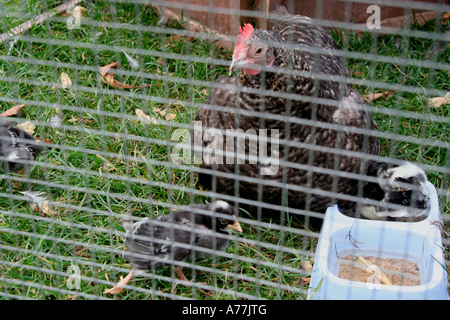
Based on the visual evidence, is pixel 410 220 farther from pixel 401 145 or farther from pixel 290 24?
pixel 290 24

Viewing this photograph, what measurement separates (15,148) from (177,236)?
1.13 metres

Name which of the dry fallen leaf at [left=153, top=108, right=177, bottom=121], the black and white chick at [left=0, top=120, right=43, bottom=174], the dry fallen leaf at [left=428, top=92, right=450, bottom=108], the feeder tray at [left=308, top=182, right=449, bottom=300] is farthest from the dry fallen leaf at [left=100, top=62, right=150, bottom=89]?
the dry fallen leaf at [left=428, top=92, right=450, bottom=108]

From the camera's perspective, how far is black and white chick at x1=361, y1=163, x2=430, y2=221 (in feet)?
8.13

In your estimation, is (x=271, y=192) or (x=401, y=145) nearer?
(x=271, y=192)

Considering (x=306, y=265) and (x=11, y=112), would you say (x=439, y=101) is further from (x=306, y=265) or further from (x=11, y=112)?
(x=11, y=112)

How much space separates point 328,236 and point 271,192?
13.3 inches

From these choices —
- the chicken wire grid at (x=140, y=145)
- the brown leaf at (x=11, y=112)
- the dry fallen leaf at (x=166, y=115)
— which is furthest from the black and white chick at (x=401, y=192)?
the brown leaf at (x=11, y=112)

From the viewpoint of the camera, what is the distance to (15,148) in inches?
112

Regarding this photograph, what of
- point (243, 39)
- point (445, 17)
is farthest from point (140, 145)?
point (445, 17)

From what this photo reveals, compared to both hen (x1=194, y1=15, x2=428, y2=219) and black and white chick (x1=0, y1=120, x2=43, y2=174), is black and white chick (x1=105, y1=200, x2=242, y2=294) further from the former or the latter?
black and white chick (x1=0, y1=120, x2=43, y2=174)

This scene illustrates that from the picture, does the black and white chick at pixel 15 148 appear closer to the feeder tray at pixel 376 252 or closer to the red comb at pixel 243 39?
the red comb at pixel 243 39

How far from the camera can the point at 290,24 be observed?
302cm

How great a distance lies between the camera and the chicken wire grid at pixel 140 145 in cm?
229
